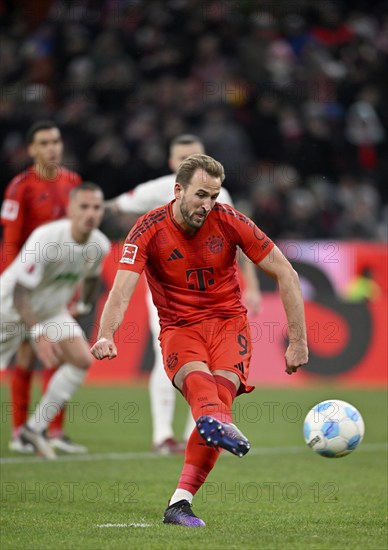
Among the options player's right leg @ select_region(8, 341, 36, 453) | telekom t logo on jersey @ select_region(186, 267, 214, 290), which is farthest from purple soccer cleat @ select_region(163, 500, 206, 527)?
player's right leg @ select_region(8, 341, 36, 453)

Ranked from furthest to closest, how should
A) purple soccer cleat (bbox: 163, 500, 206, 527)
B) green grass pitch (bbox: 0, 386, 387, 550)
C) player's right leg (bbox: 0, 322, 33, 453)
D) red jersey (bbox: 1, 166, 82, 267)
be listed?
red jersey (bbox: 1, 166, 82, 267), player's right leg (bbox: 0, 322, 33, 453), purple soccer cleat (bbox: 163, 500, 206, 527), green grass pitch (bbox: 0, 386, 387, 550)

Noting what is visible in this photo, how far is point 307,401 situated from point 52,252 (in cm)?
426

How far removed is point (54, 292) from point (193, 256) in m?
3.54

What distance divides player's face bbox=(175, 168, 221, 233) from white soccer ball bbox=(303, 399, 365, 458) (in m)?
1.29

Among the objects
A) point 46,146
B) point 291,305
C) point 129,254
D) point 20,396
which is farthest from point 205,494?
point 46,146

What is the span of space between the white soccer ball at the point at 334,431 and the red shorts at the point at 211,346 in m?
0.43

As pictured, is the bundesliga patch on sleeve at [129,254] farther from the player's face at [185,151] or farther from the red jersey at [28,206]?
the red jersey at [28,206]

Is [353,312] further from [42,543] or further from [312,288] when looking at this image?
[42,543]

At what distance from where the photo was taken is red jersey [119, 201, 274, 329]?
5.83m

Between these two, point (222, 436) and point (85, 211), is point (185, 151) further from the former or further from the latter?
point (222, 436)

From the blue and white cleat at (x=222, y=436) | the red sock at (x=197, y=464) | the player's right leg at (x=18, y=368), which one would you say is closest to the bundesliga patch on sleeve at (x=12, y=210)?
the player's right leg at (x=18, y=368)

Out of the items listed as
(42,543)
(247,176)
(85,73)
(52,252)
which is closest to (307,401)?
(52,252)

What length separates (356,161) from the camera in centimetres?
1803

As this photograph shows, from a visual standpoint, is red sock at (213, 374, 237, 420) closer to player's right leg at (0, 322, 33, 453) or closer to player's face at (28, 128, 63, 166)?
player's right leg at (0, 322, 33, 453)
